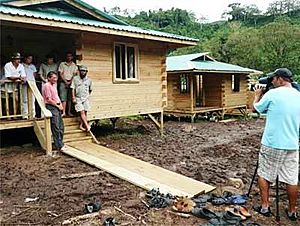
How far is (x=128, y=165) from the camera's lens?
23.4 ft

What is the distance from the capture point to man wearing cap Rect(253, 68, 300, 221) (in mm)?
4512

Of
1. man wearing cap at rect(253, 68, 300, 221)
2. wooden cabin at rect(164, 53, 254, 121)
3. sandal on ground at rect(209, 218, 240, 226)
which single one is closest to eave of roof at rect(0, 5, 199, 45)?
man wearing cap at rect(253, 68, 300, 221)

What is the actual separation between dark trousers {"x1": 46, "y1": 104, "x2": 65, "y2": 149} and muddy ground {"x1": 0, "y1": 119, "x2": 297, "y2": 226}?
0.44 meters

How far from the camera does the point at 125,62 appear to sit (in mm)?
10508

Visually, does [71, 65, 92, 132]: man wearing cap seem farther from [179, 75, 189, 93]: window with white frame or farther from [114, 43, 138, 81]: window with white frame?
[179, 75, 189, 93]: window with white frame

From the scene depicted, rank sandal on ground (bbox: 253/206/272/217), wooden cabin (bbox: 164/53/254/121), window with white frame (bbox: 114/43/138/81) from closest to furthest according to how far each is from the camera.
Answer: sandal on ground (bbox: 253/206/272/217) < window with white frame (bbox: 114/43/138/81) < wooden cabin (bbox: 164/53/254/121)

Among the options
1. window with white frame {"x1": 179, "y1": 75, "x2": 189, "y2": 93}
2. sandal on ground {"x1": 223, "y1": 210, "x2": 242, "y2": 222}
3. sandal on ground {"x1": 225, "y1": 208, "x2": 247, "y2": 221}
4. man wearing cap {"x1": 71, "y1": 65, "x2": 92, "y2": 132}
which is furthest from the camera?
window with white frame {"x1": 179, "y1": 75, "x2": 189, "y2": 93}

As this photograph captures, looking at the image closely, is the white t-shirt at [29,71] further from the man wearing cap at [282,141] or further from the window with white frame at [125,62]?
the man wearing cap at [282,141]

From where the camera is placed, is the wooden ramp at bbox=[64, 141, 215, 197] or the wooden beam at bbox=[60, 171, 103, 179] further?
the wooden beam at bbox=[60, 171, 103, 179]

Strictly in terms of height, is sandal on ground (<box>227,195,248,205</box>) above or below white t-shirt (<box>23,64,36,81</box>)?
below

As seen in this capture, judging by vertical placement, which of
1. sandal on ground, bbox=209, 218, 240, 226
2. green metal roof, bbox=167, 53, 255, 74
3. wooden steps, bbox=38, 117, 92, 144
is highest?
green metal roof, bbox=167, 53, 255, 74

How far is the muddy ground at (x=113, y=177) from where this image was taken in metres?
4.55

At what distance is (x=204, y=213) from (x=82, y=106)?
17.1ft

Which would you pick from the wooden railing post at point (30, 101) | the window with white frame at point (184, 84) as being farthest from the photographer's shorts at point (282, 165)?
the window with white frame at point (184, 84)
